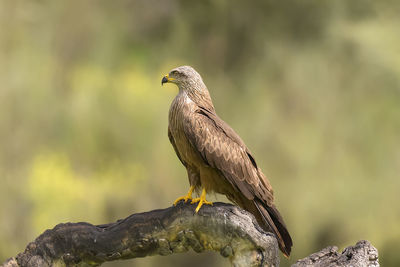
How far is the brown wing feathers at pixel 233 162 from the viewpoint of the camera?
11.3ft

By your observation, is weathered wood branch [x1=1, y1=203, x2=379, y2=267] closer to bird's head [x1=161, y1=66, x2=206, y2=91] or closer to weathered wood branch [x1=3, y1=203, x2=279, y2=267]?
weathered wood branch [x1=3, y1=203, x2=279, y2=267]

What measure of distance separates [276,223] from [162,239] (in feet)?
2.42

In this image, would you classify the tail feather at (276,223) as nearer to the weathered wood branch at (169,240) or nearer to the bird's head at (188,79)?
the weathered wood branch at (169,240)

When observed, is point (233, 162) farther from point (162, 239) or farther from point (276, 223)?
point (162, 239)

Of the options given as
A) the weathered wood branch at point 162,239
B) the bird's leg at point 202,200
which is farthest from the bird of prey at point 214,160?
the weathered wood branch at point 162,239

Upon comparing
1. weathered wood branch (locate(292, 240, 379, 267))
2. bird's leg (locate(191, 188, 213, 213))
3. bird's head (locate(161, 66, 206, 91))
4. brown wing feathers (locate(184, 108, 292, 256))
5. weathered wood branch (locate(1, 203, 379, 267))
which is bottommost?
weathered wood branch (locate(292, 240, 379, 267))

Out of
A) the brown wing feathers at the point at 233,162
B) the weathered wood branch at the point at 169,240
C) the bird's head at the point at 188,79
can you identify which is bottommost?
the weathered wood branch at the point at 169,240

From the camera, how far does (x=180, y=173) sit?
654cm

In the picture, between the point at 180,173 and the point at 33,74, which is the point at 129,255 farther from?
the point at 33,74

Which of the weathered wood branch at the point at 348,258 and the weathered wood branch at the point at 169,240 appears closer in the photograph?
the weathered wood branch at the point at 169,240

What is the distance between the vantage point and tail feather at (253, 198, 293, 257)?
3.50 metres

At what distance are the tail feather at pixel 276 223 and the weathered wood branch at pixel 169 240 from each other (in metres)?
0.15

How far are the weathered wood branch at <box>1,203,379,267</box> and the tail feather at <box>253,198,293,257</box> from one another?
15 centimetres

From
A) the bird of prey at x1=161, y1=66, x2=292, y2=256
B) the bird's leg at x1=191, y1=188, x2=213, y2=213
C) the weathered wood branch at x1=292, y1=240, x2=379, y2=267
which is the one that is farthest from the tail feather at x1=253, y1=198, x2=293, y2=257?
the bird's leg at x1=191, y1=188, x2=213, y2=213
